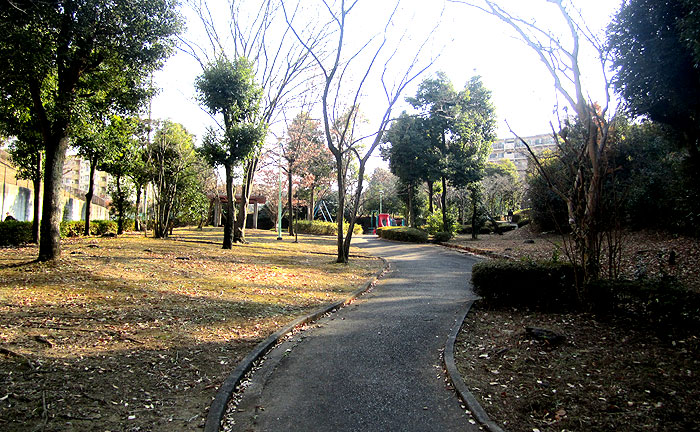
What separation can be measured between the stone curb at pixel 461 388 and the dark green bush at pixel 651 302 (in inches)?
78.8

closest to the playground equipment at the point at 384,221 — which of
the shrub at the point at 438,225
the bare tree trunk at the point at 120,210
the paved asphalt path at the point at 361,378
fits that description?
the shrub at the point at 438,225

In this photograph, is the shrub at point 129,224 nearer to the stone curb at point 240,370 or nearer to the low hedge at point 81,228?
the low hedge at point 81,228

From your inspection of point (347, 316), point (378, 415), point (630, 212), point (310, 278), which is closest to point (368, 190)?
point (630, 212)

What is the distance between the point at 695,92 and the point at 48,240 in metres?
12.0

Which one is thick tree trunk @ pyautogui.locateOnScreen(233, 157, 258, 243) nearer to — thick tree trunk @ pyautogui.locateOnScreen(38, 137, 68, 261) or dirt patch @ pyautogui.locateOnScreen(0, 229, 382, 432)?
dirt patch @ pyautogui.locateOnScreen(0, 229, 382, 432)

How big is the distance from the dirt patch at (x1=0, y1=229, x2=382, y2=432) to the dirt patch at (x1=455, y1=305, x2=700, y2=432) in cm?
248

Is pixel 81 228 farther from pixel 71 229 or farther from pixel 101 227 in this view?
pixel 101 227

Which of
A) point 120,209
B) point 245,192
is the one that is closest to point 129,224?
point 120,209

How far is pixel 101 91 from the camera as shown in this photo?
8.84m

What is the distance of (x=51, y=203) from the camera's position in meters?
8.18

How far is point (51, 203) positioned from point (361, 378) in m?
7.62

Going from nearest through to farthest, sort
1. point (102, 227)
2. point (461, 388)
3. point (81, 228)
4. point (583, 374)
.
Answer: point (461, 388) < point (583, 374) < point (81, 228) < point (102, 227)

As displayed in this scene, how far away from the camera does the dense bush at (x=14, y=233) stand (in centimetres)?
1264

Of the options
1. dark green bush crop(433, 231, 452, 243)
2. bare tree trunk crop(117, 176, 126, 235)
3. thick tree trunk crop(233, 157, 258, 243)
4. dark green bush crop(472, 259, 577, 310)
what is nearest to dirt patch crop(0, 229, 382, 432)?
dark green bush crop(472, 259, 577, 310)
